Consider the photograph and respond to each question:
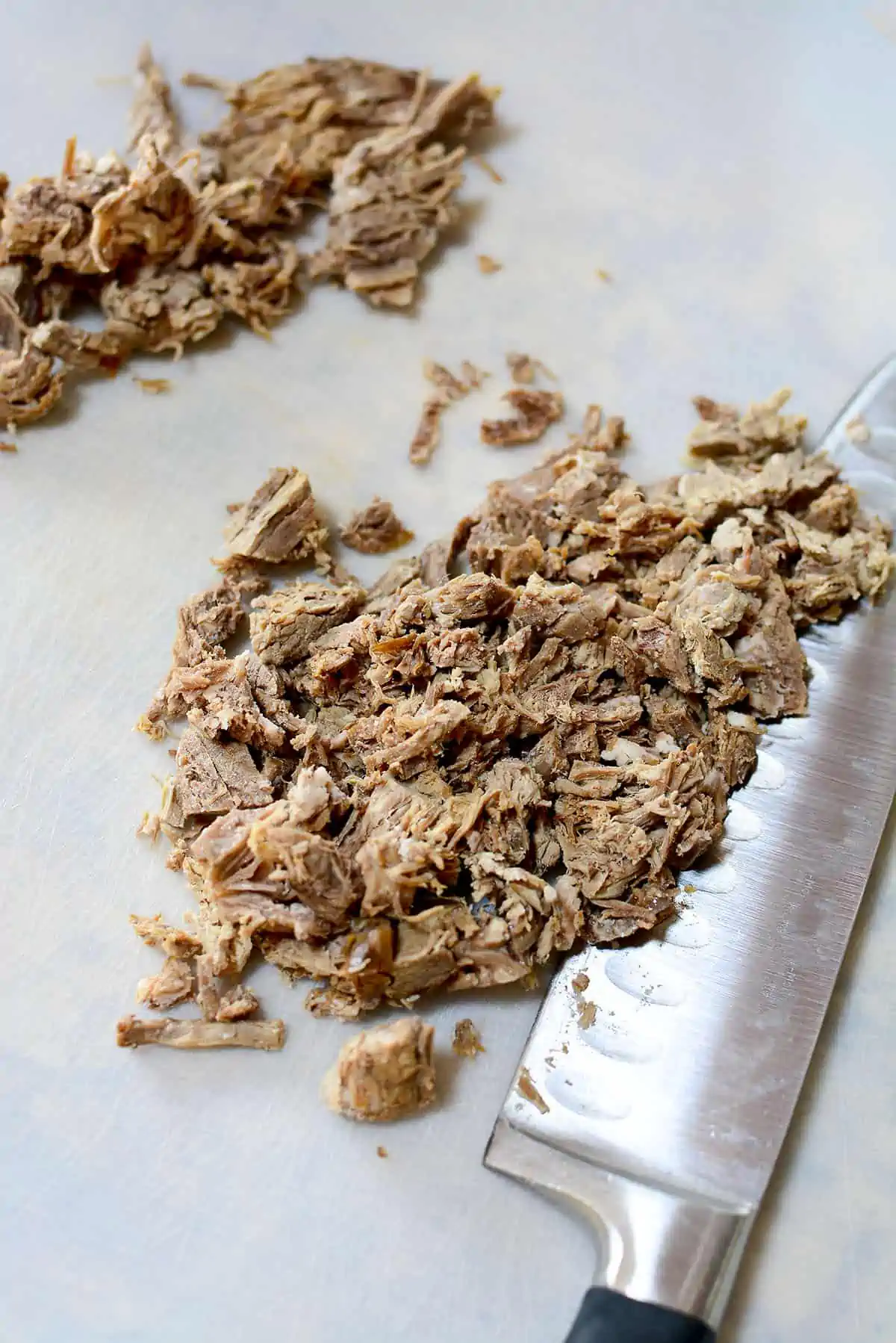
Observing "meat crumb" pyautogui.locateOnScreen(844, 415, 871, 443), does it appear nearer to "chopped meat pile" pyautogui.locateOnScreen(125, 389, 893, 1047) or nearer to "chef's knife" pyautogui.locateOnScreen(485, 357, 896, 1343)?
"chopped meat pile" pyautogui.locateOnScreen(125, 389, 893, 1047)

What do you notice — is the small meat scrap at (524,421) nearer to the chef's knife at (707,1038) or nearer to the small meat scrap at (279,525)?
the small meat scrap at (279,525)

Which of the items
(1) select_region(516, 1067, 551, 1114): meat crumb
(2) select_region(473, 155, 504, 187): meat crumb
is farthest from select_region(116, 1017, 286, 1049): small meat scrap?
(2) select_region(473, 155, 504, 187): meat crumb

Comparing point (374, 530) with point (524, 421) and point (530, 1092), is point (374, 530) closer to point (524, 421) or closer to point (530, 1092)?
point (524, 421)

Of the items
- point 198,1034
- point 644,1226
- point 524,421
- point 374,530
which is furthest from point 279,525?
point 644,1226

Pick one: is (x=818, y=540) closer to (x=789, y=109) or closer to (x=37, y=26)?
(x=789, y=109)

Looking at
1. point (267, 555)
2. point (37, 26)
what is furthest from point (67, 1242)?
point (37, 26)

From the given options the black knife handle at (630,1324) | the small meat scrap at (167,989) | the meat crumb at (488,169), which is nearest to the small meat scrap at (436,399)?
the meat crumb at (488,169)
